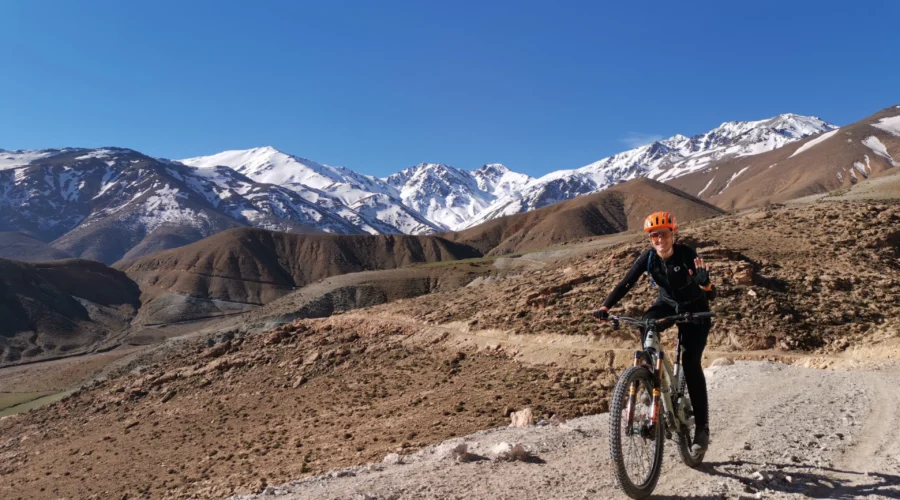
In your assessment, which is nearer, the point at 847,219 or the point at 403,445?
the point at 403,445

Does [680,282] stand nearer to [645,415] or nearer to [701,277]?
[701,277]

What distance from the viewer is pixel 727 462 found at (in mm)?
6625

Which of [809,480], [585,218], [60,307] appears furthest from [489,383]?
[585,218]

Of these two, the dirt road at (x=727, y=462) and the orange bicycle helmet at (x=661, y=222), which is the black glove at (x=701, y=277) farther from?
the dirt road at (x=727, y=462)

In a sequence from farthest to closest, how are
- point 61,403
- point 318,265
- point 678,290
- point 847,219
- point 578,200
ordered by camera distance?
point 578,200 < point 318,265 < point 61,403 < point 847,219 < point 678,290

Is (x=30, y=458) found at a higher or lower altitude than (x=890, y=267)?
lower

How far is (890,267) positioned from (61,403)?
45809mm

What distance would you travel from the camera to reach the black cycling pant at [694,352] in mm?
6016

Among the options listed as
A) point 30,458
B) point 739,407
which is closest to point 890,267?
point 739,407

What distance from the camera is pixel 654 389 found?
5.66m

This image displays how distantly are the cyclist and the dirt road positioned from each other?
31.6 inches

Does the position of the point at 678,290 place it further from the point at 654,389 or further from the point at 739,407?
the point at 739,407

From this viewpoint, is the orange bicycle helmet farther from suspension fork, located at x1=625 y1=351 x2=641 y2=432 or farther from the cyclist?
suspension fork, located at x1=625 y1=351 x2=641 y2=432

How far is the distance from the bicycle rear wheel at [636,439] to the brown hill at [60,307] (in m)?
106
